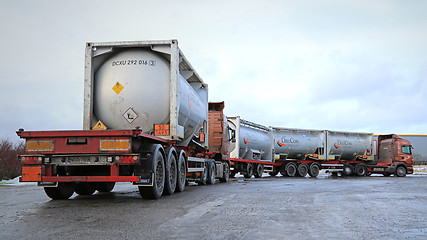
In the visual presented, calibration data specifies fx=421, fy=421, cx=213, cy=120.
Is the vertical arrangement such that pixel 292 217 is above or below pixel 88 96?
below

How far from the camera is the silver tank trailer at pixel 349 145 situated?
3105 centimetres

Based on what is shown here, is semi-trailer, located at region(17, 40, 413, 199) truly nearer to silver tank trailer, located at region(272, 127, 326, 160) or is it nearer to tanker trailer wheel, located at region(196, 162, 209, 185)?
tanker trailer wheel, located at region(196, 162, 209, 185)

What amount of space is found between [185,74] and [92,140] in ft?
16.2

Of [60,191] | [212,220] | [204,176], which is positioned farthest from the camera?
[204,176]

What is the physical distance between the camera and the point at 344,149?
103 ft

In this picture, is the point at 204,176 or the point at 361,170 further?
the point at 361,170

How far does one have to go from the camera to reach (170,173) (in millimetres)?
10422

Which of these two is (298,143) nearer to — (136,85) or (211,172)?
(211,172)

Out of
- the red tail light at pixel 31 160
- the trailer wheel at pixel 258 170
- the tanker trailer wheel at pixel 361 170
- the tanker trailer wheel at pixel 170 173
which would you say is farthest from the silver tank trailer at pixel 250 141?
the red tail light at pixel 31 160

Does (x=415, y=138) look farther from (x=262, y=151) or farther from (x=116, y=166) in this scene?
(x=116, y=166)

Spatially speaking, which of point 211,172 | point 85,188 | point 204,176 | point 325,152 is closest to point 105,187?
point 85,188

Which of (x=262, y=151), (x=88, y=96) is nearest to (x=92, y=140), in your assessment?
(x=88, y=96)

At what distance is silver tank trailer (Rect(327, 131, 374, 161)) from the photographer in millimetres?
31047

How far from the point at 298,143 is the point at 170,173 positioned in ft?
66.0
